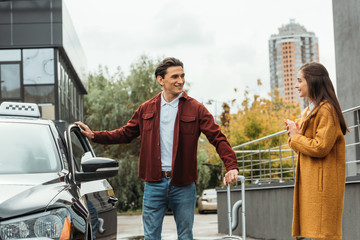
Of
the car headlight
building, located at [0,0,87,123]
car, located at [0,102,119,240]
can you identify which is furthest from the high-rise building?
the car headlight

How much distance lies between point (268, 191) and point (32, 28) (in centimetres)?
1303

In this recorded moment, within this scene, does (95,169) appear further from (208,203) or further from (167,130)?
(208,203)

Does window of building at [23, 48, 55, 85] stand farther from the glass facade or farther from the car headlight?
the car headlight

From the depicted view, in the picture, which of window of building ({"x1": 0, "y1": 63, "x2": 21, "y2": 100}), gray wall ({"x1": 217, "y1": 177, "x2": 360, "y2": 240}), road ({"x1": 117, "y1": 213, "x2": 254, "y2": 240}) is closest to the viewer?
gray wall ({"x1": 217, "y1": 177, "x2": 360, "y2": 240})

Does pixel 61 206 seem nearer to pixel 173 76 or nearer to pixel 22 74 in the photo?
pixel 173 76

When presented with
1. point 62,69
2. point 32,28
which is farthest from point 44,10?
point 62,69

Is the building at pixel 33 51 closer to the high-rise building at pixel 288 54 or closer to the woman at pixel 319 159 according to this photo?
the woman at pixel 319 159

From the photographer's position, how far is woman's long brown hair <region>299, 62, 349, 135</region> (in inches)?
163

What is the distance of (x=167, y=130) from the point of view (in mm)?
4410

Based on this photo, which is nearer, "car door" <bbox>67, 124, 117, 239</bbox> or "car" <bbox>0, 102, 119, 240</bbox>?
"car" <bbox>0, 102, 119, 240</bbox>

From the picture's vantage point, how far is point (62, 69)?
22.2 meters

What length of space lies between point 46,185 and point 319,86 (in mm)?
2085

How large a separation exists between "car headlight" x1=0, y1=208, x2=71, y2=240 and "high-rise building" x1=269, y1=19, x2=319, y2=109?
279 ft

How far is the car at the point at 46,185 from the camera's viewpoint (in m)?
3.08
